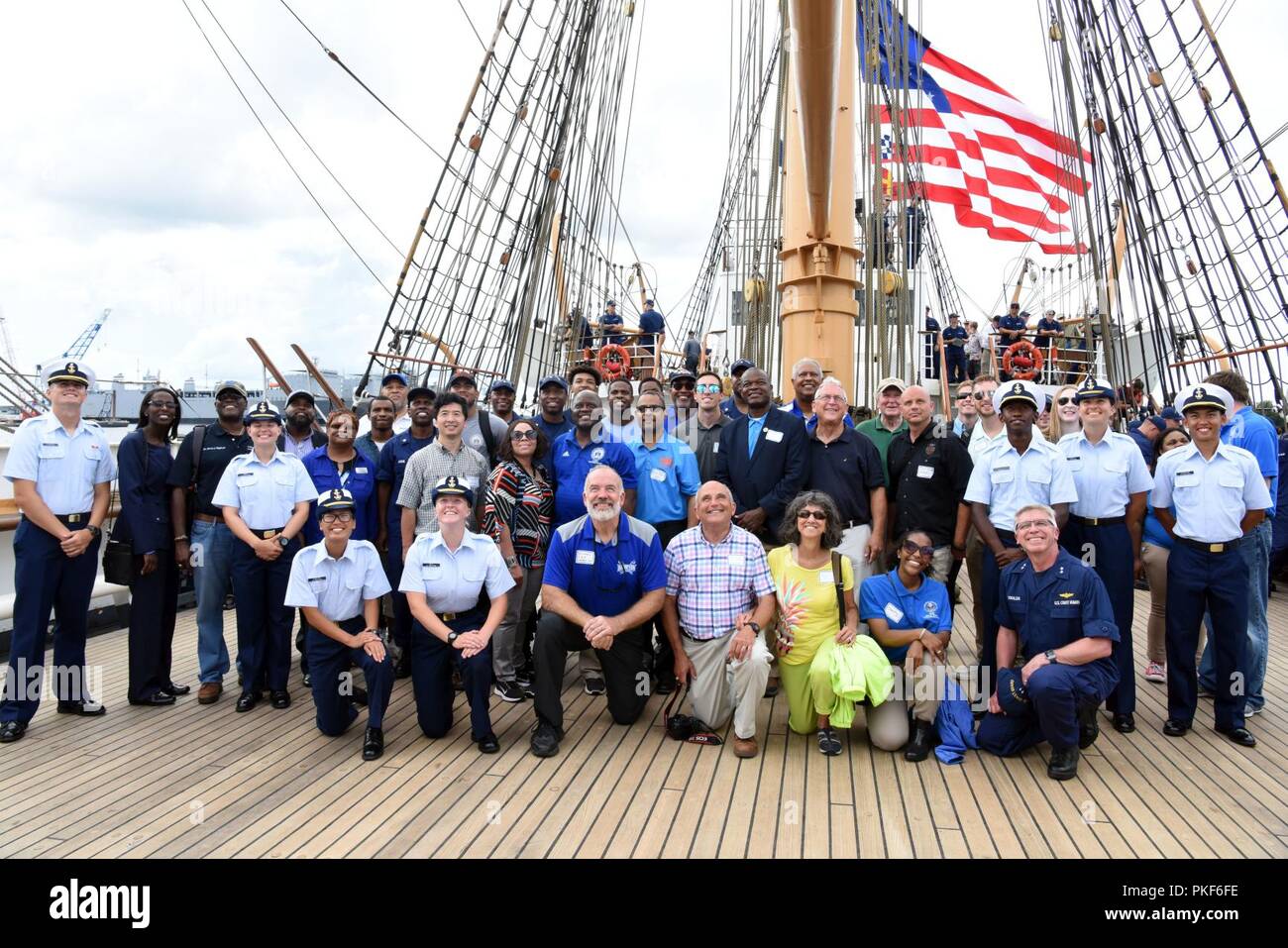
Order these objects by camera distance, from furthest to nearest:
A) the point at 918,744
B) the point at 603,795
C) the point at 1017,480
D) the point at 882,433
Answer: the point at 882,433, the point at 1017,480, the point at 918,744, the point at 603,795

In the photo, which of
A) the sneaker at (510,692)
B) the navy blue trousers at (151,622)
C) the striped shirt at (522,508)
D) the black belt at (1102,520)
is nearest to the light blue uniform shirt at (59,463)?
the navy blue trousers at (151,622)

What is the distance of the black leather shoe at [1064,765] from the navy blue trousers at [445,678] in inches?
92.8

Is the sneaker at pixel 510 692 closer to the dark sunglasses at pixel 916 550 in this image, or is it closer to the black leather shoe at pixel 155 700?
the black leather shoe at pixel 155 700

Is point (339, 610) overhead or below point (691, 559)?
below

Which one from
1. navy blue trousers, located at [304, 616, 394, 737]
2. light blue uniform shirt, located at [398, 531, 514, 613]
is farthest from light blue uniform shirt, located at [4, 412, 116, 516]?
light blue uniform shirt, located at [398, 531, 514, 613]

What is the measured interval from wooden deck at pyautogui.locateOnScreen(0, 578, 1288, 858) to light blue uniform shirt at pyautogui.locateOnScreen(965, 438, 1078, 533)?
43.4 inches

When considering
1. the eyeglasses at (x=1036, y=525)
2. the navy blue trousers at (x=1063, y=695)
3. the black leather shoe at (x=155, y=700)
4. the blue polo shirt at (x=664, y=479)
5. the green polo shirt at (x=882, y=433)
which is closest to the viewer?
the navy blue trousers at (x=1063, y=695)

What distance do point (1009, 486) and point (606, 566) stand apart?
1.96 m

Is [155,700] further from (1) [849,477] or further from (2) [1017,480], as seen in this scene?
(2) [1017,480]

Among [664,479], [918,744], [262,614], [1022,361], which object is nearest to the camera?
[918,744]

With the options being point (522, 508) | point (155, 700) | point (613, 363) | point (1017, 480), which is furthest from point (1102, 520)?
point (613, 363)

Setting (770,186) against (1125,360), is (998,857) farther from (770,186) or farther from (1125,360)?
(1125,360)

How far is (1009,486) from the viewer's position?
3889 mm

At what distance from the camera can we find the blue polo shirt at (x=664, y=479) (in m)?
4.46
